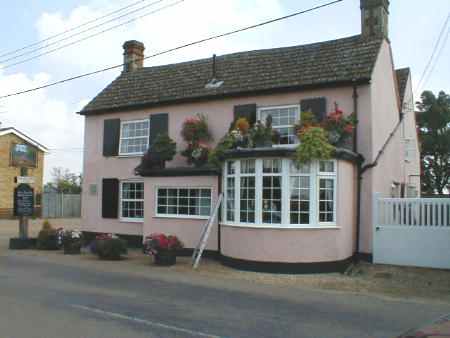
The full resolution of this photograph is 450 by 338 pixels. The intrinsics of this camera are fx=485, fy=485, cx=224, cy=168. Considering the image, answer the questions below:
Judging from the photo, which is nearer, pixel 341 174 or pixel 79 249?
pixel 341 174

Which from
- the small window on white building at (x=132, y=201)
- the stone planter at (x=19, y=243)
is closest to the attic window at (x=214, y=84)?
the small window on white building at (x=132, y=201)

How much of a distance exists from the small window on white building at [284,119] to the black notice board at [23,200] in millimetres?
9084

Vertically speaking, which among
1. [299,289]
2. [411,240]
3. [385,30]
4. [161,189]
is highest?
[385,30]

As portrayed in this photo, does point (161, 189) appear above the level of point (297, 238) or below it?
above

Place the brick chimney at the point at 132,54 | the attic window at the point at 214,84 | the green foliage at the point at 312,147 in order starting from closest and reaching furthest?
the green foliage at the point at 312,147, the attic window at the point at 214,84, the brick chimney at the point at 132,54

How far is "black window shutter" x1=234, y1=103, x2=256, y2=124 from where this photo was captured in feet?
53.3

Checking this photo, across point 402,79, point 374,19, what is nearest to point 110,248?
point 374,19

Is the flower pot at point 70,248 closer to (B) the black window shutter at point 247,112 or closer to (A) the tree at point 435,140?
(B) the black window shutter at point 247,112

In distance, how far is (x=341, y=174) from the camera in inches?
531

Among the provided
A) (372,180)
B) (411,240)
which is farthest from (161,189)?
(411,240)

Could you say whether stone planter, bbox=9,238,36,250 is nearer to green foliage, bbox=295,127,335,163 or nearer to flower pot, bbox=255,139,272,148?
flower pot, bbox=255,139,272,148

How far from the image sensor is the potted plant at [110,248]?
1464cm

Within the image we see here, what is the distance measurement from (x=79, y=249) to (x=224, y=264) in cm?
545

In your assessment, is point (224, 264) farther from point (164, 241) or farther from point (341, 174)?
point (341, 174)
